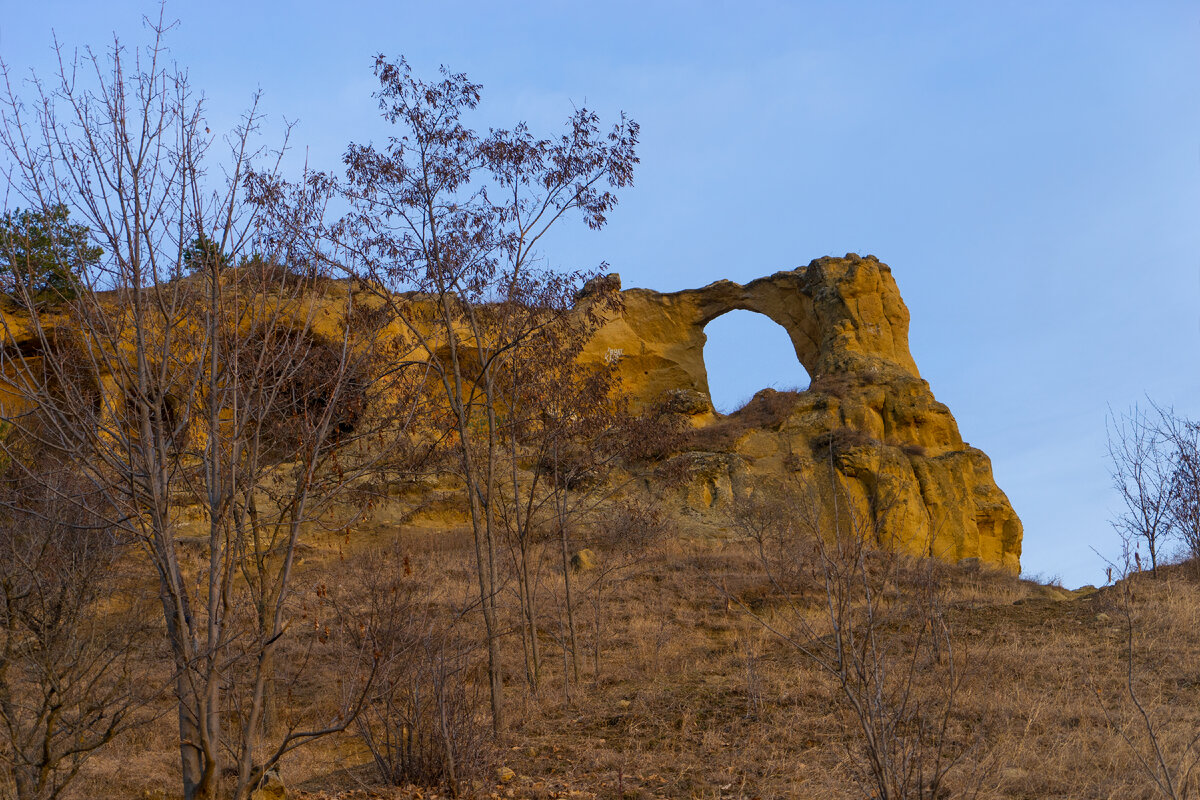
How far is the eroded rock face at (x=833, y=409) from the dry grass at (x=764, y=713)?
947 centimetres

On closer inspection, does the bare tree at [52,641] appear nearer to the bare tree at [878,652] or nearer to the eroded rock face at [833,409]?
the bare tree at [878,652]

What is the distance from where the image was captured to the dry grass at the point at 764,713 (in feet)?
24.6

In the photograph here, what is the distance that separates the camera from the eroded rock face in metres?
26.9

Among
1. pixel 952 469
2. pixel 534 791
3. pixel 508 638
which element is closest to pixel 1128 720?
pixel 534 791

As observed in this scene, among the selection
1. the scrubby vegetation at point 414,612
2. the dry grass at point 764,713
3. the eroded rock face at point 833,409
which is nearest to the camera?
the scrubby vegetation at point 414,612

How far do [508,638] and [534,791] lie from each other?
28.4 feet

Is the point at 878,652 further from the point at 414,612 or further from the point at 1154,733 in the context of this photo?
the point at 414,612

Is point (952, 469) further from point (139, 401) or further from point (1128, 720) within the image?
point (139, 401)

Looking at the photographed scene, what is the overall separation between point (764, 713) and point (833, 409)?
21.3 m

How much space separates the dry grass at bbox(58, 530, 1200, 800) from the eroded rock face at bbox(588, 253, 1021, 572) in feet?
31.1

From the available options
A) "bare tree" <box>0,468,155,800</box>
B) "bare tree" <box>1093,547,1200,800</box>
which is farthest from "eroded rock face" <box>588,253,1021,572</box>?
"bare tree" <box>0,468,155,800</box>

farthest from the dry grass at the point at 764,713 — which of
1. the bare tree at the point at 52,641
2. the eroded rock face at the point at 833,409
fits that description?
the eroded rock face at the point at 833,409

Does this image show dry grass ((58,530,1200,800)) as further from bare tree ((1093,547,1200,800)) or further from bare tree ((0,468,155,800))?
bare tree ((0,468,155,800))

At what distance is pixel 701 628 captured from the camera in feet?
51.5
